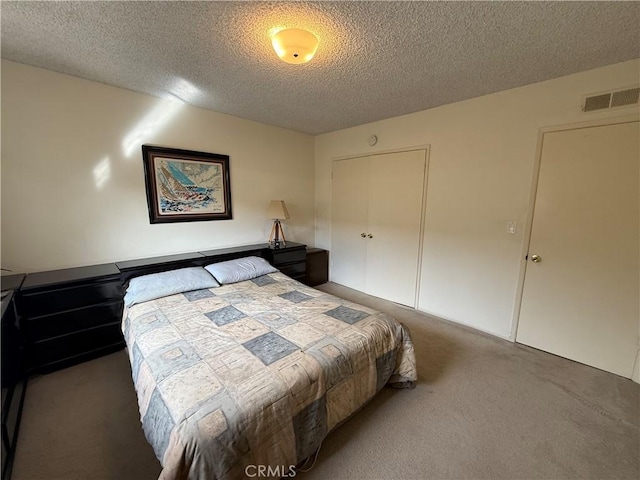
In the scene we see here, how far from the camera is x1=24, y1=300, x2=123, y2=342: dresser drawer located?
1.95 metres

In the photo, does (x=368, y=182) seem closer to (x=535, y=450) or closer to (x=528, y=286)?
(x=528, y=286)

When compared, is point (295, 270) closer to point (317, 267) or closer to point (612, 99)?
point (317, 267)

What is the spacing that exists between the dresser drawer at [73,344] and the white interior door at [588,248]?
3.76 m

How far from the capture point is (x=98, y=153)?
239 cm

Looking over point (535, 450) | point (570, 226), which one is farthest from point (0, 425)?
point (570, 226)

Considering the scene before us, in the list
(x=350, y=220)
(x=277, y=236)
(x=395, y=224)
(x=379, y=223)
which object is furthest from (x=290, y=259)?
(x=395, y=224)

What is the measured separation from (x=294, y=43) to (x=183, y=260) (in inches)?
86.6

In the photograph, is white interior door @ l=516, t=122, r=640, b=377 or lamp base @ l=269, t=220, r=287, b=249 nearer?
white interior door @ l=516, t=122, r=640, b=377

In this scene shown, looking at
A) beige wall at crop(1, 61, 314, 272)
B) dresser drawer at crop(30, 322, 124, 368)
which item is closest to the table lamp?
beige wall at crop(1, 61, 314, 272)

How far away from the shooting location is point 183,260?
8.88 ft

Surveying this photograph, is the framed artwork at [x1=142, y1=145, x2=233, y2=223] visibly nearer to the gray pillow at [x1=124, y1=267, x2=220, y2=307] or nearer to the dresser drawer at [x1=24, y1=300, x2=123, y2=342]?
the gray pillow at [x1=124, y1=267, x2=220, y2=307]

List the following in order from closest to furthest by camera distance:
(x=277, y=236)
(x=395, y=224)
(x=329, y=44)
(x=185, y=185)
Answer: (x=329, y=44)
(x=185, y=185)
(x=395, y=224)
(x=277, y=236)

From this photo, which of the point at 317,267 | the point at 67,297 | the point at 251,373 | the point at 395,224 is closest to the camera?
the point at 251,373

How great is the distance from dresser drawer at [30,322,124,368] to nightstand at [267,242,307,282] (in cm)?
170
